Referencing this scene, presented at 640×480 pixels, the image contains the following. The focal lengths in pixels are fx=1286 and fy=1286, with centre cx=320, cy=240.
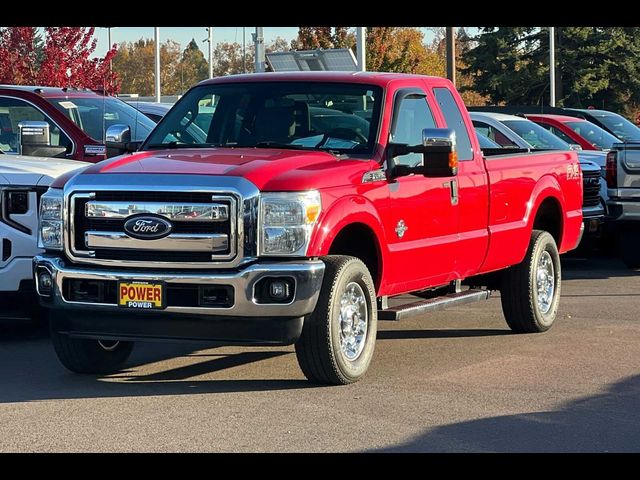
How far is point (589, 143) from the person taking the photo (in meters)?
20.0

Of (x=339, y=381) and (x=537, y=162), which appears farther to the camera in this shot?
(x=537, y=162)

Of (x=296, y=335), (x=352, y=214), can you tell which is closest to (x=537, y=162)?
(x=352, y=214)

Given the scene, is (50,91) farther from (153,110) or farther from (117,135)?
(117,135)

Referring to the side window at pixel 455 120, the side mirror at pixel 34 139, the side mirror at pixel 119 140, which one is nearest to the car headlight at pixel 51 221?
the side mirror at pixel 119 140

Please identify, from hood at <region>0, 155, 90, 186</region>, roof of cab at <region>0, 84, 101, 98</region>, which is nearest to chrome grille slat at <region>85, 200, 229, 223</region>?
hood at <region>0, 155, 90, 186</region>

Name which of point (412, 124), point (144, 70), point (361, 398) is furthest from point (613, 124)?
point (144, 70)

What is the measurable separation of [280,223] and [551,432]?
2.05 metres

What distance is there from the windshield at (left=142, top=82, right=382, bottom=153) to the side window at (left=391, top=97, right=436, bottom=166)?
0.25 m

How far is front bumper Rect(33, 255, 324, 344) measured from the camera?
25.3 feet

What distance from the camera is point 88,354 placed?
8.70 meters

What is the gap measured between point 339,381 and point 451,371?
107 centimetres

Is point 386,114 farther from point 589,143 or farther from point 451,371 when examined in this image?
point 589,143
